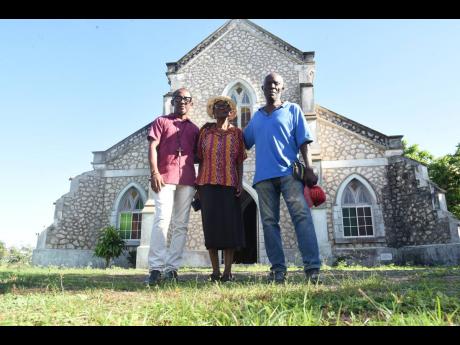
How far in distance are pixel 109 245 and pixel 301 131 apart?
913 cm

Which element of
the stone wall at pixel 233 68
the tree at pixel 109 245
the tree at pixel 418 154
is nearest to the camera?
the tree at pixel 109 245

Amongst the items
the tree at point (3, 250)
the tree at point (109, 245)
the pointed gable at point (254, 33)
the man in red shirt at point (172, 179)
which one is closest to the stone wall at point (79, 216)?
the tree at point (109, 245)

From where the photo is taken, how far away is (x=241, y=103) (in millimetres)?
11930

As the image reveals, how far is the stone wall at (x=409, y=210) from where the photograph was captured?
32.7 feet

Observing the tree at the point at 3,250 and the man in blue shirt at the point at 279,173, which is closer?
the man in blue shirt at the point at 279,173

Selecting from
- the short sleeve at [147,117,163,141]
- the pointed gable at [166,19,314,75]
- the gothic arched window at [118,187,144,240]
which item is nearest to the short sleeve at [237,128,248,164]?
the short sleeve at [147,117,163,141]

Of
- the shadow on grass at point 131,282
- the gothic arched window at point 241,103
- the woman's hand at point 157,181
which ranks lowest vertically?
the shadow on grass at point 131,282

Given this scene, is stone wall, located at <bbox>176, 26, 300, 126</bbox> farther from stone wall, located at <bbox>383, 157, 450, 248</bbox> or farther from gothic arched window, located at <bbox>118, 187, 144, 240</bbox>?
stone wall, located at <bbox>383, 157, 450, 248</bbox>

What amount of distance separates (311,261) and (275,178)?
1010 millimetres

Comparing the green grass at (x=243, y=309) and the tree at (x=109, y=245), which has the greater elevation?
the tree at (x=109, y=245)

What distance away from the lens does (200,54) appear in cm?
1238

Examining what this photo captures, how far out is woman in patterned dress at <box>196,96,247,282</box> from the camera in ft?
13.1

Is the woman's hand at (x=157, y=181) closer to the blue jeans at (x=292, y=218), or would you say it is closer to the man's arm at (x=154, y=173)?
the man's arm at (x=154, y=173)
